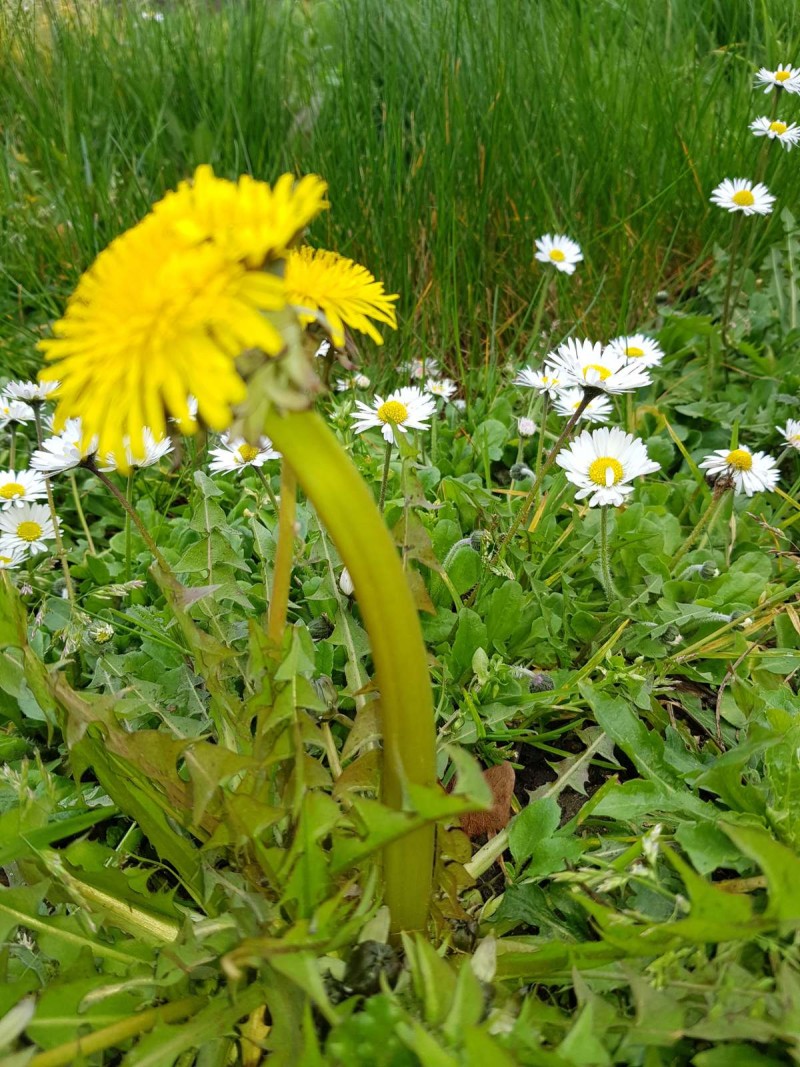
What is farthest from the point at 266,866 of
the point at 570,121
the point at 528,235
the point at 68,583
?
the point at 570,121

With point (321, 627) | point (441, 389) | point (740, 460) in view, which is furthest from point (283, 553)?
point (441, 389)

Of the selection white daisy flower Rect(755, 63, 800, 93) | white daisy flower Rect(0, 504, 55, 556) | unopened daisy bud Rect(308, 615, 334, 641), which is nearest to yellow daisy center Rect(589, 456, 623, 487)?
unopened daisy bud Rect(308, 615, 334, 641)

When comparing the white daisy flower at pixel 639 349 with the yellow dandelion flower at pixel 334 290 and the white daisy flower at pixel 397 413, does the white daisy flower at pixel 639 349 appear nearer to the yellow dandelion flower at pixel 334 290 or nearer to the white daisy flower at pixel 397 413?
the white daisy flower at pixel 397 413

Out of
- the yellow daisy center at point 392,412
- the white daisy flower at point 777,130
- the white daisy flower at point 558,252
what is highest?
the white daisy flower at point 777,130

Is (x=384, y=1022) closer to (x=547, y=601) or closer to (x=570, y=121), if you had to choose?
(x=547, y=601)

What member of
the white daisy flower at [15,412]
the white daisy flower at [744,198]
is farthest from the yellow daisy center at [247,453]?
the white daisy flower at [744,198]

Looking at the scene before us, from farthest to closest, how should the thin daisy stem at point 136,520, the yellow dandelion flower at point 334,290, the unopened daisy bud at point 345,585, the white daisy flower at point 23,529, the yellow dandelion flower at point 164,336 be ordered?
the white daisy flower at point 23,529 < the unopened daisy bud at point 345,585 < the thin daisy stem at point 136,520 < the yellow dandelion flower at point 334,290 < the yellow dandelion flower at point 164,336
